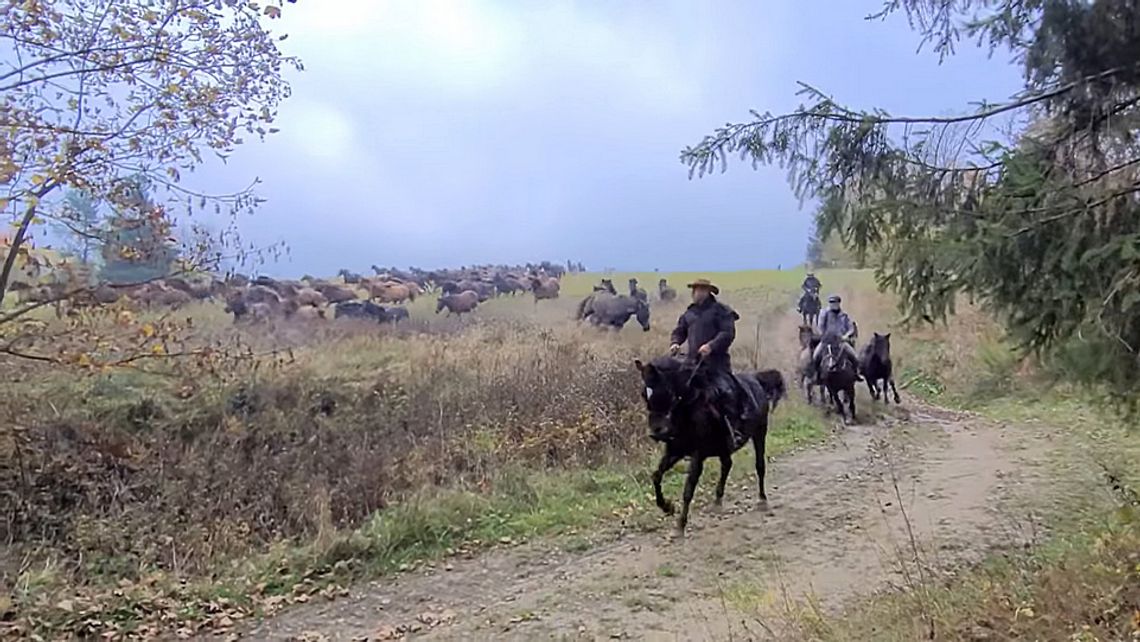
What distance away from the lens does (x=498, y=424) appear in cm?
1227

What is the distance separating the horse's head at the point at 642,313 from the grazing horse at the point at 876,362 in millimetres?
7490

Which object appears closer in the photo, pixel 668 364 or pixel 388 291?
pixel 668 364

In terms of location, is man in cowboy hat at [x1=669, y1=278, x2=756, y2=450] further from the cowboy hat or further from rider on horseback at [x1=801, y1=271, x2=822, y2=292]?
rider on horseback at [x1=801, y1=271, x2=822, y2=292]

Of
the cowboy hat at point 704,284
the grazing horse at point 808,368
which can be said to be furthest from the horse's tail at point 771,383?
the grazing horse at point 808,368

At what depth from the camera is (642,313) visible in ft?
79.5

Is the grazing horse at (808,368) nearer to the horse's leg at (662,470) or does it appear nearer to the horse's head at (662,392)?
the horse's leg at (662,470)

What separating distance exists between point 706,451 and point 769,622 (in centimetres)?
291

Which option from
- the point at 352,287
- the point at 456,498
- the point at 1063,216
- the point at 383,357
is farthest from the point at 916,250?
the point at 352,287

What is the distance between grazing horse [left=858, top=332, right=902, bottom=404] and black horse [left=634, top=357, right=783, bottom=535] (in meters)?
7.98

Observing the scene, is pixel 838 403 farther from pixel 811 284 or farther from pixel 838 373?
pixel 811 284

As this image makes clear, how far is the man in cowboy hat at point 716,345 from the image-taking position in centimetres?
874

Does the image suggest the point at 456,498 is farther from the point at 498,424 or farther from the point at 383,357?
the point at 383,357

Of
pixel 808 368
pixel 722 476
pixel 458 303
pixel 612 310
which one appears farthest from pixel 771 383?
pixel 458 303

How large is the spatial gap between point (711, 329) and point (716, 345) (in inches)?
10.4
